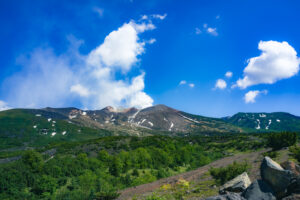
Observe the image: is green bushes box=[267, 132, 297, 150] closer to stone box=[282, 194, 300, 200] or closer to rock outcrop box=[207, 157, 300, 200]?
rock outcrop box=[207, 157, 300, 200]

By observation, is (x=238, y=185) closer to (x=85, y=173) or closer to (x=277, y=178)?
(x=277, y=178)

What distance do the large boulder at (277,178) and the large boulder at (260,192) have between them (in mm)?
300

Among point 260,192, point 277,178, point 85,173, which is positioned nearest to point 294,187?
point 277,178

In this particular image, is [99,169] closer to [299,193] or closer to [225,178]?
[225,178]

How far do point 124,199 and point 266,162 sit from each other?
17552 millimetres

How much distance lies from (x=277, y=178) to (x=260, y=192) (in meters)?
1.15

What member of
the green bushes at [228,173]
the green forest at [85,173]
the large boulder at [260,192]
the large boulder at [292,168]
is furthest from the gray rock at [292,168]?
the green forest at [85,173]

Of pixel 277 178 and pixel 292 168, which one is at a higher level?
pixel 292 168

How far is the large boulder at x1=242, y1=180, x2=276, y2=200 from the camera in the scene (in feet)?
31.0

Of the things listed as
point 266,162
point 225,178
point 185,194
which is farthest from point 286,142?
point 266,162

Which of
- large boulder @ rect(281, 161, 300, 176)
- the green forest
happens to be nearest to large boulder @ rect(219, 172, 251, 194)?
large boulder @ rect(281, 161, 300, 176)

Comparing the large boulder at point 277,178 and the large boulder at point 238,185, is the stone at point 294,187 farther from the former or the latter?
the large boulder at point 238,185

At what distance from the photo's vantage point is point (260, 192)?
9695 mm

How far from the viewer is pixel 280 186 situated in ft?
31.3
